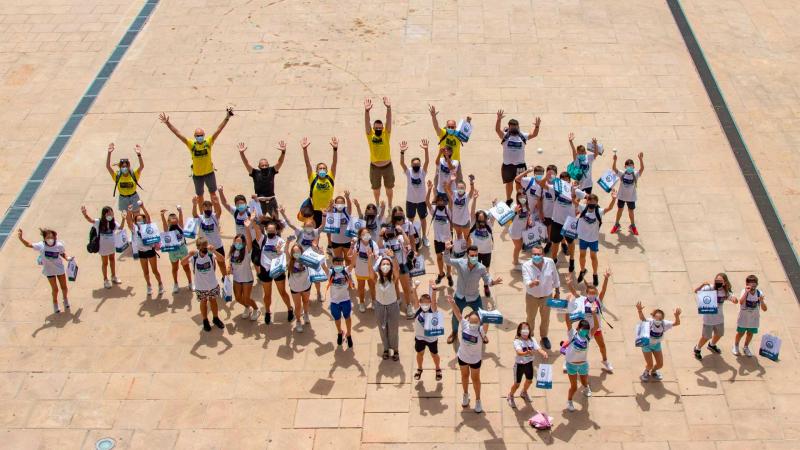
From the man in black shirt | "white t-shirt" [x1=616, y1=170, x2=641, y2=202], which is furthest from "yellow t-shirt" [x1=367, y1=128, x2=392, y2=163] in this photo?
"white t-shirt" [x1=616, y1=170, x2=641, y2=202]

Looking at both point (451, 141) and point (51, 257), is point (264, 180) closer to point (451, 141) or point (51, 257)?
point (451, 141)

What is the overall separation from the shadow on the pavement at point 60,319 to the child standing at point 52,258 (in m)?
0.26

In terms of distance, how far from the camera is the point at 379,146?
16.2 metres

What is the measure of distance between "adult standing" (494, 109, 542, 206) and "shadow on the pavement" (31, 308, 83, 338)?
7842mm

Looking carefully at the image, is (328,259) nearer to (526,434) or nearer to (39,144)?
(526,434)

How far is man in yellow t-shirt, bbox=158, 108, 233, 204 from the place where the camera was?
1631 centimetres

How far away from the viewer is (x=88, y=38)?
75.7 ft

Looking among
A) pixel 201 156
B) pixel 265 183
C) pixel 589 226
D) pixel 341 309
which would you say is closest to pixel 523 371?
pixel 341 309

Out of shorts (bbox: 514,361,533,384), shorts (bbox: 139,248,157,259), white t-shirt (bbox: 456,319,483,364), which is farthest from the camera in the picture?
shorts (bbox: 139,248,157,259)

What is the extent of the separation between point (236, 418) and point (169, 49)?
1257 centimetres

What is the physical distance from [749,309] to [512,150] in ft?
17.2

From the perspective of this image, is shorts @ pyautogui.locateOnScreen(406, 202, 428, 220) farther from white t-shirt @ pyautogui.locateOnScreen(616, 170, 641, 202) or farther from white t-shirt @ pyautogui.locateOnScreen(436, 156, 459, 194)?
white t-shirt @ pyautogui.locateOnScreen(616, 170, 641, 202)

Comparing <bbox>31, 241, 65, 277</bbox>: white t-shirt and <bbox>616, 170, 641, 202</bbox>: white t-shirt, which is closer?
<bbox>31, 241, 65, 277</bbox>: white t-shirt

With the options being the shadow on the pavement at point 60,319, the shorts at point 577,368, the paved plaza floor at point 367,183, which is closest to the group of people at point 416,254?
the shorts at point 577,368
